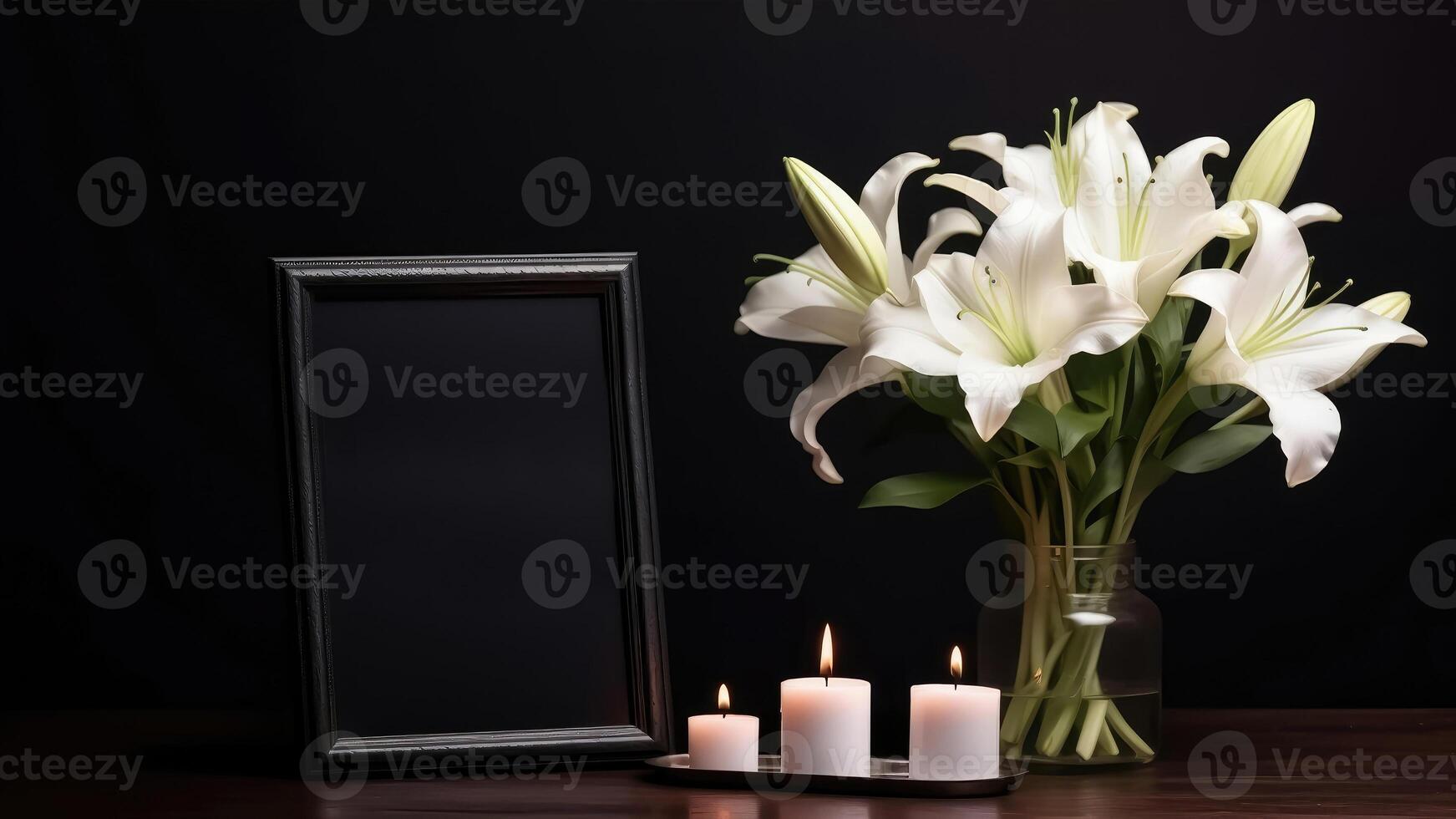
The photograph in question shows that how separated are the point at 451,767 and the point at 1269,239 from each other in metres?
0.68

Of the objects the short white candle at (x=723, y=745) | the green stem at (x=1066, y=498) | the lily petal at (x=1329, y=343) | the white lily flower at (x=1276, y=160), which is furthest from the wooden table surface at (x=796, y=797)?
the white lily flower at (x=1276, y=160)

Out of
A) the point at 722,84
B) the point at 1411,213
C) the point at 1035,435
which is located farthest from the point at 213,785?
the point at 1411,213

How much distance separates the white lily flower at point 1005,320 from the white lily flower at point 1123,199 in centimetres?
4

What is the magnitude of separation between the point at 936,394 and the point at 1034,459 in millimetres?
85

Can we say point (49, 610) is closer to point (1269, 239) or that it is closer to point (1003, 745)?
point (1003, 745)

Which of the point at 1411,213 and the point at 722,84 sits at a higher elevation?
the point at 722,84

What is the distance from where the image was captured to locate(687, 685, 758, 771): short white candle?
93cm

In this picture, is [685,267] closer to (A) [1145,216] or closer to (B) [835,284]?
(B) [835,284]

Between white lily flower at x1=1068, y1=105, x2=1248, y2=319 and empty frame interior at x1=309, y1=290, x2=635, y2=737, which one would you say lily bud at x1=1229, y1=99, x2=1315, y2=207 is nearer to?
white lily flower at x1=1068, y1=105, x2=1248, y2=319

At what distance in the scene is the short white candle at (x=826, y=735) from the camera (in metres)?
0.92

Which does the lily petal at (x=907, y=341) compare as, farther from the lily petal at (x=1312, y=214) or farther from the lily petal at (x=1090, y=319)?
the lily petal at (x=1312, y=214)

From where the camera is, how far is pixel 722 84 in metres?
1.23

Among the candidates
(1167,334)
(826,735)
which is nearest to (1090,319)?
(1167,334)

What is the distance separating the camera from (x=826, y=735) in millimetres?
917
